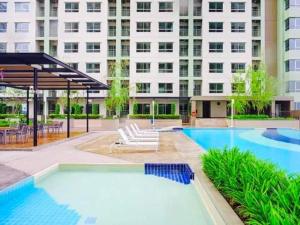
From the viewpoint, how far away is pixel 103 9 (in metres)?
42.9

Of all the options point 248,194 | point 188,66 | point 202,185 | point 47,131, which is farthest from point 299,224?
point 188,66

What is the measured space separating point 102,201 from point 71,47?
125ft

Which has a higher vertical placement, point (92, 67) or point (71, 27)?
point (71, 27)

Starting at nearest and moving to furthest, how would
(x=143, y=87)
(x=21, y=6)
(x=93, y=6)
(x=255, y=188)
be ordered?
(x=255, y=188) → (x=143, y=87) → (x=93, y=6) → (x=21, y=6)

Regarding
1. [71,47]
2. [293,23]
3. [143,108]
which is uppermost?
[293,23]

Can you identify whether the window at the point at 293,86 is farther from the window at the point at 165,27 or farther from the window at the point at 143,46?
the window at the point at 143,46

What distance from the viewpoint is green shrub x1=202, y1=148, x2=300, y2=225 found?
3742mm

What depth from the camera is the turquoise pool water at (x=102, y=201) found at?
608 cm

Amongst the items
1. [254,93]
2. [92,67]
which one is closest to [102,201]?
[254,93]

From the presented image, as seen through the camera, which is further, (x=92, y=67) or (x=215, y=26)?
(x=215, y=26)

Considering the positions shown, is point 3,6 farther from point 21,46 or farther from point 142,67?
point 142,67

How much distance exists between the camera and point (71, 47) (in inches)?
1684

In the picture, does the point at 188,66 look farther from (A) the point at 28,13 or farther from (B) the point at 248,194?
(B) the point at 248,194

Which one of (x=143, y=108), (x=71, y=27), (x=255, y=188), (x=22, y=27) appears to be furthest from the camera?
(x=22, y=27)
